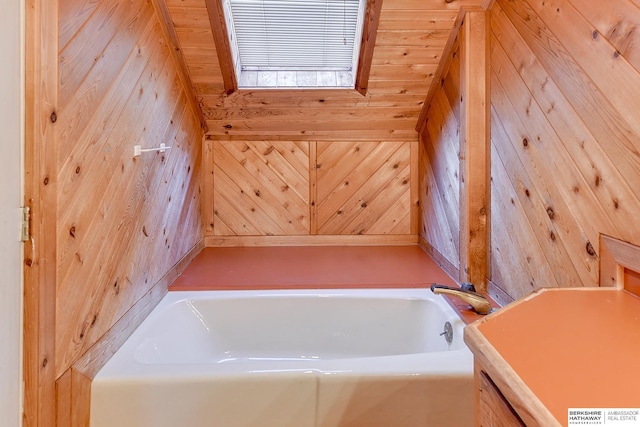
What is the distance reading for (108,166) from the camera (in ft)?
4.56

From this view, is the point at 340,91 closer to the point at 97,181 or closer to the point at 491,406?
the point at 97,181

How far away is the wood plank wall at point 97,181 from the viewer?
102 centimetres

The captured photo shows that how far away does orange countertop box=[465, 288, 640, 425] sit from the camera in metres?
0.55

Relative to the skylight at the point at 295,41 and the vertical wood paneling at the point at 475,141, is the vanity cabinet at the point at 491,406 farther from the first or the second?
the skylight at the point at 295,41

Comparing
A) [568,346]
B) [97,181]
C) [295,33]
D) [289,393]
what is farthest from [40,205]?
[295,33]

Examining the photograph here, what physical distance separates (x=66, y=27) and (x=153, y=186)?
0.90 meters

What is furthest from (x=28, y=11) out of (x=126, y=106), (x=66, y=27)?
(x=126, y=106)

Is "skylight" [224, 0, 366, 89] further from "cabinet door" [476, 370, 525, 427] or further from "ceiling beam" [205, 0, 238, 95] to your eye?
"cabinet door" [476, 370, 525, 427]

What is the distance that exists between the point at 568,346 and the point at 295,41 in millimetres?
2417

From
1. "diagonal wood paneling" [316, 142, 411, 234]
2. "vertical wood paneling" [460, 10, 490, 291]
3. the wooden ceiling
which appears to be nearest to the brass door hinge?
the wooden ceiling

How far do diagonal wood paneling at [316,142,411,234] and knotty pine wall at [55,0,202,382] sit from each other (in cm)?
131

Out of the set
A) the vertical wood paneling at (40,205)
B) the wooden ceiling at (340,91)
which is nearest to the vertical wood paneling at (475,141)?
the wooden ceiling at (340,91)

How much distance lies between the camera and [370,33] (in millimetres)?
2139

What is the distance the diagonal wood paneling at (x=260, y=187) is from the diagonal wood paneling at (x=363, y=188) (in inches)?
6.5
